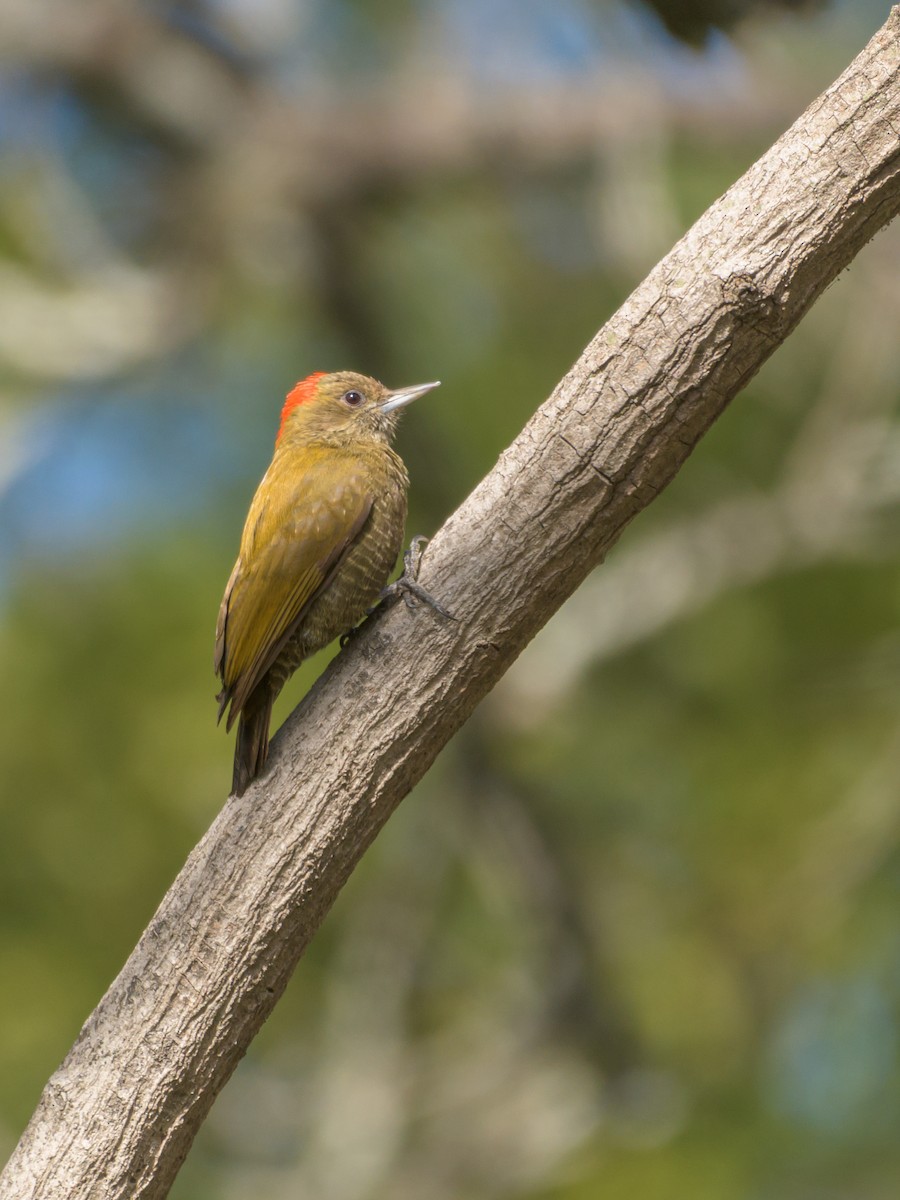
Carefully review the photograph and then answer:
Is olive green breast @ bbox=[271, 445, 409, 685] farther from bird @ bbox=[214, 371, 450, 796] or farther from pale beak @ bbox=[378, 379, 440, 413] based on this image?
pale beak @ bbox=[378, 379, 440, 413]

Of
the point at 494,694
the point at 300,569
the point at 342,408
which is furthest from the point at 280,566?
the point at 494,694

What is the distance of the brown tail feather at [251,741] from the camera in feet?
10.7

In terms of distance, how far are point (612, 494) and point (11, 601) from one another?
6881mm

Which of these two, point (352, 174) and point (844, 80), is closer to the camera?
point (844, 80)

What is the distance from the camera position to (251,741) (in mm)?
3375

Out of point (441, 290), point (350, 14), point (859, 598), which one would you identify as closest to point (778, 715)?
point (859, 598)

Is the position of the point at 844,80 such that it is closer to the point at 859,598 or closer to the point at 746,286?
the point at 746,286

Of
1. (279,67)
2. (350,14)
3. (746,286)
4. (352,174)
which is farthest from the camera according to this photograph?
(350,14)

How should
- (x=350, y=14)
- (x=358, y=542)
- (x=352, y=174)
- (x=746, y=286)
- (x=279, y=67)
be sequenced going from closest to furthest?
(x=746, y=286), (x=358, y=542), (x=352, y=174), (x=279, y=67), (x=350, y=14)

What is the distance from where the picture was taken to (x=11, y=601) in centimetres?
916

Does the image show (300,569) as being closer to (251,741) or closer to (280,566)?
(280,566)

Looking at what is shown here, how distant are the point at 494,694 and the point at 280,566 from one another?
4095 millimetres

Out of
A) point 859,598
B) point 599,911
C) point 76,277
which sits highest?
point 76,277

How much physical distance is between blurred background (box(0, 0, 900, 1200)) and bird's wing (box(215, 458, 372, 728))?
3.03 meters
